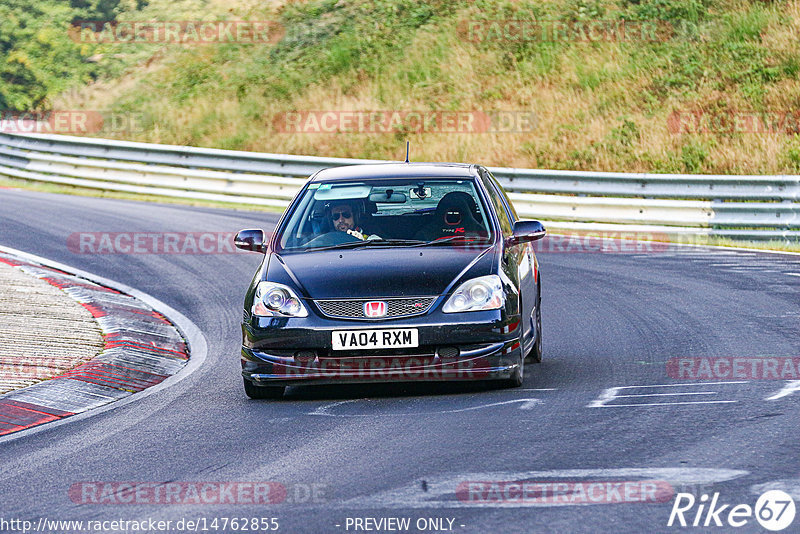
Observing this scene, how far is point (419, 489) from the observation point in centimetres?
598

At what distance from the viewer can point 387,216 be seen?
31.7ft

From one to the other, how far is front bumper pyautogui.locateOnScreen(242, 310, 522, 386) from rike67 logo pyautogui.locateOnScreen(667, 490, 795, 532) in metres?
3.02

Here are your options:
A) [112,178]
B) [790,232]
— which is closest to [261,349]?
[790,232]

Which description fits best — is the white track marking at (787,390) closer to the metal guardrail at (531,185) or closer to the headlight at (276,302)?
the headlight at (276,302)

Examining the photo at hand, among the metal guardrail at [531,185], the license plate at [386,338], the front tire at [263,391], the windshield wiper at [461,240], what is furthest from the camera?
the metal guardrail at [531,185]

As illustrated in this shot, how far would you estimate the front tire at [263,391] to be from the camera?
29.3ft

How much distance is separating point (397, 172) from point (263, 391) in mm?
2208

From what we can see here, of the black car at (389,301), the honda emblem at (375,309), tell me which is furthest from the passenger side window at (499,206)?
the honda emblem at (375,309)

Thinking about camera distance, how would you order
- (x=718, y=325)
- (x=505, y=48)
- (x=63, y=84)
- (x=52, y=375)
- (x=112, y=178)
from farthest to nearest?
1. (x=63, y=84)
2. (x=505, y=48)
3. (x=112, y=178)
4. (x=718, y=325)
5. (x=52, y=375)

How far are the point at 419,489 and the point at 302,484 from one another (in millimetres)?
614

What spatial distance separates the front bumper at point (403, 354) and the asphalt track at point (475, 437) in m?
0.21

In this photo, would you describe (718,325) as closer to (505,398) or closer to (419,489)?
(505,398)

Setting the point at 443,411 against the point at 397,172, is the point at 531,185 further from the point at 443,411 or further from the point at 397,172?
the point at 443,411

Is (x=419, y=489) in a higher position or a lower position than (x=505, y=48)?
lower
